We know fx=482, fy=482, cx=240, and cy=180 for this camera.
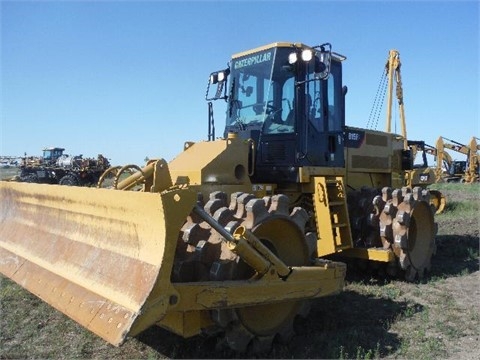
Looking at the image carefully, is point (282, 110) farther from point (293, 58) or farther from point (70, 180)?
point (70, 180)

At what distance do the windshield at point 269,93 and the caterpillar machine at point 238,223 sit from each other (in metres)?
0.02

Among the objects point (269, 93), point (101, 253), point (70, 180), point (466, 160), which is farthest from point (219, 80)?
point (466, 160)

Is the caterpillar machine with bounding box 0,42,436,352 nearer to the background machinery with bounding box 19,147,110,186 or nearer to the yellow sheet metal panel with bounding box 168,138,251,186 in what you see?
the yellow sheet metal panel with bounding box 168,138,251,186

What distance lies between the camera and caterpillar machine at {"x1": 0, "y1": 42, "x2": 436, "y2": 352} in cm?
368

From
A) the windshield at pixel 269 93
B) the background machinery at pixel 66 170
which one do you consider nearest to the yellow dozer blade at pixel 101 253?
the windshield at pixel 269 93

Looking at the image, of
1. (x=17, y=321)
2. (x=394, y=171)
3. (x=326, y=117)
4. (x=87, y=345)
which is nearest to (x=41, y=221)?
(x=17, y=321)

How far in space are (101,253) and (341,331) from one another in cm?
247

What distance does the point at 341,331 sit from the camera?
4.82m

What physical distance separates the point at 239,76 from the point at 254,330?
3880 millimetres

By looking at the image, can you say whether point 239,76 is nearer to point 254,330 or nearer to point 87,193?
point 87,193

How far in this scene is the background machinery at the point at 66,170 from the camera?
92.1 feet

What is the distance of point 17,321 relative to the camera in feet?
16.9

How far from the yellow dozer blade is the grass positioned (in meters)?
0.53

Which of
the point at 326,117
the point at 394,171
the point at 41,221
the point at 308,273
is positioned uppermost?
the point at 326,117
